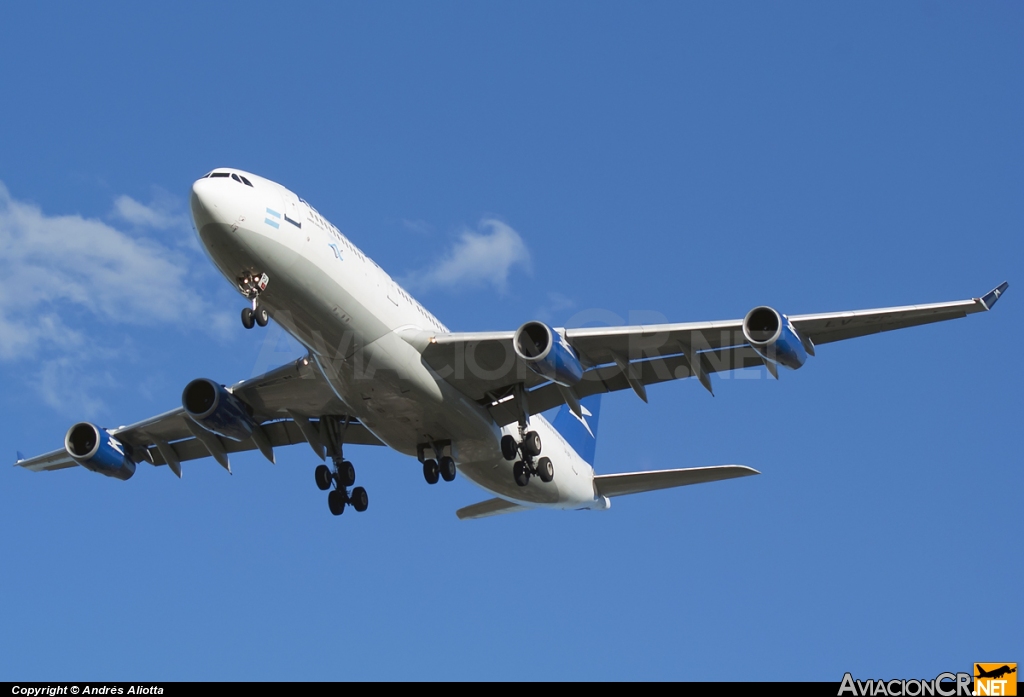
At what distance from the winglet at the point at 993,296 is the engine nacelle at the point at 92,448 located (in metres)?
22.7

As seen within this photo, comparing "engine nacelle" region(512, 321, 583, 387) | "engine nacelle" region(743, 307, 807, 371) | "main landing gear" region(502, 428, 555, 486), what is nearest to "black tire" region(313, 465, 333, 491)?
"main landing gear" region(502, 428, 555, 486)

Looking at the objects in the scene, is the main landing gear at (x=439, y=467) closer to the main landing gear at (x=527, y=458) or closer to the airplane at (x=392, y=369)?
the airplane at (x=392, y=369)

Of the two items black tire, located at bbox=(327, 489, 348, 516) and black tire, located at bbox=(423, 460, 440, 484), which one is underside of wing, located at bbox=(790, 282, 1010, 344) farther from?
black tire, located at bbox=(327, 489, 348, 516)

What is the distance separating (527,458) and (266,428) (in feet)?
25.6

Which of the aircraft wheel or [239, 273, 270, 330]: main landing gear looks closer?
[239, 273, 270, 330]: main landing gear

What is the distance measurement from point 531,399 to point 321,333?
22.5 feet

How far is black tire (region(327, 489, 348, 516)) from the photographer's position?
31484 mm

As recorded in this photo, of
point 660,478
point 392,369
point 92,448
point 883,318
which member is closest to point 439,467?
point 392,369

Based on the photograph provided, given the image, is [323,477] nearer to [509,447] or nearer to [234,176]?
[509,447]

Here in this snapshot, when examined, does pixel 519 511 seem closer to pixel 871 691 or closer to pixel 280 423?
pixel 280 423

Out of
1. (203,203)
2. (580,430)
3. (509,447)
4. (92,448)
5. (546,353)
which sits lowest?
(546,353)

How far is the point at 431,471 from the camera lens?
29531 millimetres

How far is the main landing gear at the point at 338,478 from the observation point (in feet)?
103

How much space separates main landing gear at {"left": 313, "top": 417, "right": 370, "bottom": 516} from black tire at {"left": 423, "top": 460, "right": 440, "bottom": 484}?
9.32 feet
